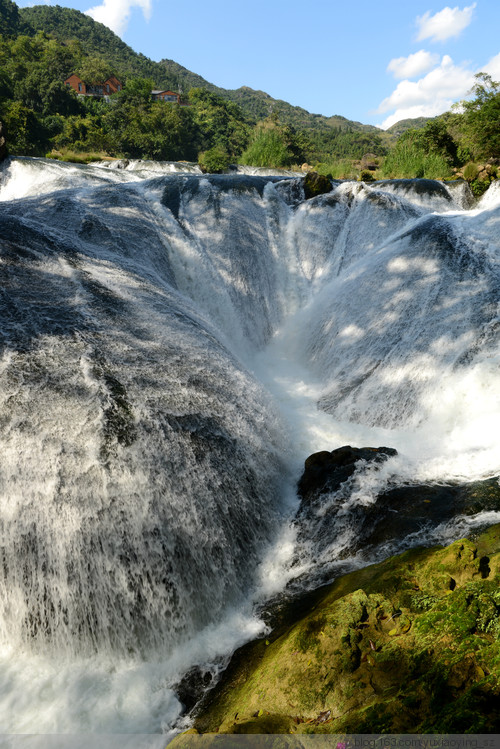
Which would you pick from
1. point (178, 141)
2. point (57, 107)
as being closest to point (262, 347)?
point (178, 141)

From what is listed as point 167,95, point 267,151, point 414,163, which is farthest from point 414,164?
point 167,95

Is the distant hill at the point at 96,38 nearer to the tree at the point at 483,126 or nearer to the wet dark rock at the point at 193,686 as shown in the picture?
the tree at the point at 483,126

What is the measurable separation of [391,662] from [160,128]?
42.5m

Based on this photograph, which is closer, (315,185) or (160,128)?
(315,185)

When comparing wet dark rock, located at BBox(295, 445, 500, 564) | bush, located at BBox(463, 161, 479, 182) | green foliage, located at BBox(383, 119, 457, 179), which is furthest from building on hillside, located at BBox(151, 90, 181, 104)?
wet dark rock, located at BBox(295, 445, 500, 564)

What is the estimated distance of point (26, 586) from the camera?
10.6ft

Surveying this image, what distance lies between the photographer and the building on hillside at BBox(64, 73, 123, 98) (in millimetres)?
51969

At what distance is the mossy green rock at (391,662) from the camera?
1.75 m

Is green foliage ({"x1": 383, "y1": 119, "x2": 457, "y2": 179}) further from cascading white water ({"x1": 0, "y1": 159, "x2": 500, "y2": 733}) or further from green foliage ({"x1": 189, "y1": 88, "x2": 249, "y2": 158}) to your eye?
green foliage ({"x1": 189, "y1": 88, "x2": 249, "y2": 158})

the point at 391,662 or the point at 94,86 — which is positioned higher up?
the point at 94,86

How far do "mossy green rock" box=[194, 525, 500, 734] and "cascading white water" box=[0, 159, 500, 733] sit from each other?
0.77 meters

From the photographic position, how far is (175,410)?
14.2ft

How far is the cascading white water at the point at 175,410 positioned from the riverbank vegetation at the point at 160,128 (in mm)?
8669

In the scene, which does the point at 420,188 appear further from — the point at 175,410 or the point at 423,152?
the point at 175,410
